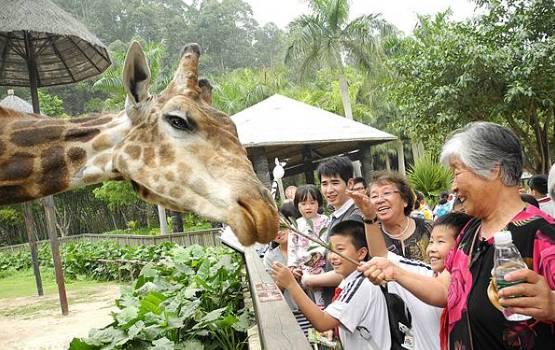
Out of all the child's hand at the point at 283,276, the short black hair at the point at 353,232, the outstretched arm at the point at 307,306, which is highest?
the short black hair at the point at 353,232

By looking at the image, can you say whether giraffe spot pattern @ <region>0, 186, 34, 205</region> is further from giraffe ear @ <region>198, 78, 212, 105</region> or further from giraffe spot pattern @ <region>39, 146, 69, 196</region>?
giraffe ear @ <region>198, 78, 212, 105</region>

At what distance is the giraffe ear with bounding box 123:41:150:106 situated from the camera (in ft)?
8.45

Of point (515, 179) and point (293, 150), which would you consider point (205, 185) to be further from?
point (293, 150)

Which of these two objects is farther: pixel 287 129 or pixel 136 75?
pixel 287 129

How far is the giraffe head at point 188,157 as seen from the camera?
221cm

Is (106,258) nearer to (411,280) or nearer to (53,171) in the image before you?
(53,171)

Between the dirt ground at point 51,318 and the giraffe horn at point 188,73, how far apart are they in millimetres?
6200

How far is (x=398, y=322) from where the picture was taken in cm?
277

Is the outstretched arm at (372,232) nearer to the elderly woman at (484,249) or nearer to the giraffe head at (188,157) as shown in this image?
the elderly woman at (484,249)

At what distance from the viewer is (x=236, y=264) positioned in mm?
5766

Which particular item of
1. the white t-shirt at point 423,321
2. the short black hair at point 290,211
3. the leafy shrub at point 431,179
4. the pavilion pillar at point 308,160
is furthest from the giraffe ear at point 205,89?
the leafy shrub at point 431,179

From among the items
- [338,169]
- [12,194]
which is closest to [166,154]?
[12,194]

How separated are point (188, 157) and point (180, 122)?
175 mm

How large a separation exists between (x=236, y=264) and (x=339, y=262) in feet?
9.62
